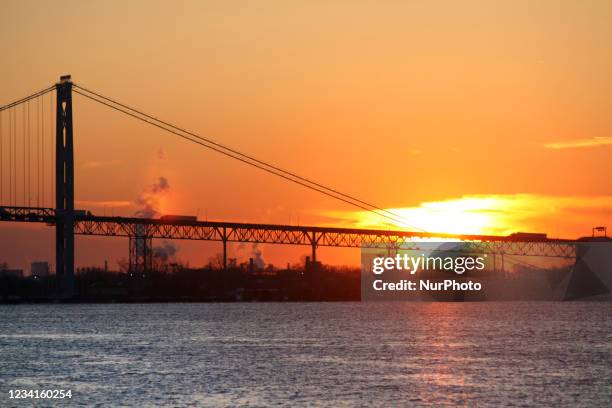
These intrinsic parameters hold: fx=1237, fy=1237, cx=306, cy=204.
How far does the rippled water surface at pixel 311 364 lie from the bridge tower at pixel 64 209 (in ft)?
69.6

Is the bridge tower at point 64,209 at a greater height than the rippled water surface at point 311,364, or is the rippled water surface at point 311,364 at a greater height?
the bridge tower at point 64,209

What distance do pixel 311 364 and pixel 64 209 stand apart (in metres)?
66.8

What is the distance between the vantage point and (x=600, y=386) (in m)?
47.2

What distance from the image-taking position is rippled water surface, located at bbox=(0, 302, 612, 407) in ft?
145

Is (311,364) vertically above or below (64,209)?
below

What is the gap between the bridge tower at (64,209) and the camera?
4577 inches

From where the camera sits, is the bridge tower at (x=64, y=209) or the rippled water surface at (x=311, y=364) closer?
the rippled water surface at (x=311, y=364)

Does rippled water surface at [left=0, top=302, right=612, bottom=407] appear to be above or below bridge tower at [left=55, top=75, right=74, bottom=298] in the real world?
below

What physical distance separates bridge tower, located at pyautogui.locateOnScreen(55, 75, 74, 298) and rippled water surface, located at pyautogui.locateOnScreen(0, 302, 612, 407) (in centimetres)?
2122

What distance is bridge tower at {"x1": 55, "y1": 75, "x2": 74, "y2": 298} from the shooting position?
116 metres

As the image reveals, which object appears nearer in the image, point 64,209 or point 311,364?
point 311,364

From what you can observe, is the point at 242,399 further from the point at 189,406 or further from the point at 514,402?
the point at 514,402

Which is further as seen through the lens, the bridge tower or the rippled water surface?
the bridge tower

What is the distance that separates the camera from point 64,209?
11912 centimetres
